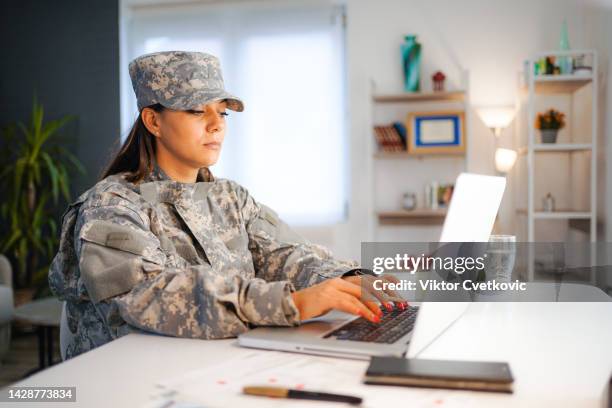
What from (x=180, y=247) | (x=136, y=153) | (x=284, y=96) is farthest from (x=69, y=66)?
(x=180, y=247)

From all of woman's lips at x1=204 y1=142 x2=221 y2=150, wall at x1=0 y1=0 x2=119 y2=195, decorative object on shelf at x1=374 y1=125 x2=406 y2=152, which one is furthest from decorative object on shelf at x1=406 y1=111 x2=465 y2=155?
woman's lips at x1=204 y1=142 x2=221 y2=150

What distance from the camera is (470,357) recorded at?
2.96 feet

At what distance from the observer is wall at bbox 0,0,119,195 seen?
5109 millimetres

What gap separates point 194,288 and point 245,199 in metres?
0.62

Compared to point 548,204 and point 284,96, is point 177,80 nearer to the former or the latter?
point 548,204

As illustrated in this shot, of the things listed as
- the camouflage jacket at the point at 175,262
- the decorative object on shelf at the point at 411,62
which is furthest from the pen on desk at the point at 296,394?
the decorative object on shelf at the point at 411,62

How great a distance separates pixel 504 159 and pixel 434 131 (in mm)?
532

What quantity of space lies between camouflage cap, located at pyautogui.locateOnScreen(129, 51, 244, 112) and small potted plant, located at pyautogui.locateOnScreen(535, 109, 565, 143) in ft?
9.98

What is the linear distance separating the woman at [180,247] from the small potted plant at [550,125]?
9.22ft

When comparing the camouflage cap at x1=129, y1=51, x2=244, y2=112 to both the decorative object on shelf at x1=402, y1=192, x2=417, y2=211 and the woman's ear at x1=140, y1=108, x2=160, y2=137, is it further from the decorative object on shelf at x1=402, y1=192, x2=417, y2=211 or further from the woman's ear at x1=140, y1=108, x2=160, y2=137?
the decorative object on shelf at x1=402, y1=192, x2=417, y2=211

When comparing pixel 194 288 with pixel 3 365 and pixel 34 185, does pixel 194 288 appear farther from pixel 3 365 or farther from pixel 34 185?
pixel 34 185

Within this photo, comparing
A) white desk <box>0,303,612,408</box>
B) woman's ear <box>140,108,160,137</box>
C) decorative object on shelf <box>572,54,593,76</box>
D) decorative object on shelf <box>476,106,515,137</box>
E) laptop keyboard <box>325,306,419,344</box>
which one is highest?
decorative object on shelf <box>572,54,593,76</box>

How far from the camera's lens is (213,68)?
150cm

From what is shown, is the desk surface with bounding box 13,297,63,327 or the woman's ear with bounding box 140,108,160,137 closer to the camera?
the woman's ear with bounding box 140,108,160,137
